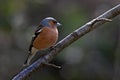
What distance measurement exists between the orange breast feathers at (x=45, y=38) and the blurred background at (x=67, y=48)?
359cm

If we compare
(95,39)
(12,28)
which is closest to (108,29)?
(95,39)

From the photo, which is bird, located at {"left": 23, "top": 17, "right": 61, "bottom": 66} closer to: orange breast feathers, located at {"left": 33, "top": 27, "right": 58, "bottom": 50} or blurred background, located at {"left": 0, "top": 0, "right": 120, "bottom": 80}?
orange breast feathers, located at {"left": 33, "top": 27, "right": 58, "bottom": 50}

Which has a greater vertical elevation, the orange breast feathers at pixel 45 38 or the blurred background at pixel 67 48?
the orange breast feathers at pixel 45 38

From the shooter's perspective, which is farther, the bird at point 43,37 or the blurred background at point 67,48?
the blurred background at point 67,48

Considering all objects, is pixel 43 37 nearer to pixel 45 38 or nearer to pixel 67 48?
pixel 45 38

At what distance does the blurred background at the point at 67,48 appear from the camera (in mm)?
8312

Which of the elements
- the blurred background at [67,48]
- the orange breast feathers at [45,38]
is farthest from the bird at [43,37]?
the blurred background at [67,48]

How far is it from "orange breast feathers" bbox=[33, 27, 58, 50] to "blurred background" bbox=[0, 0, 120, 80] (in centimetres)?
359

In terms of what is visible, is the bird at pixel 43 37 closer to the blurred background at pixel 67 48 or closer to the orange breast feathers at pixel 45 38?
the orange breast feathers at pixel 45 38

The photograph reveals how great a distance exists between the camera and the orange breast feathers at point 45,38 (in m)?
4.28

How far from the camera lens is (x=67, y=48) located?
8.34 m

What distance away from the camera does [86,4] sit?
387 inches

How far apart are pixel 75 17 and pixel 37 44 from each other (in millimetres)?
4538

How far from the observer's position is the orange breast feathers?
169 inches
